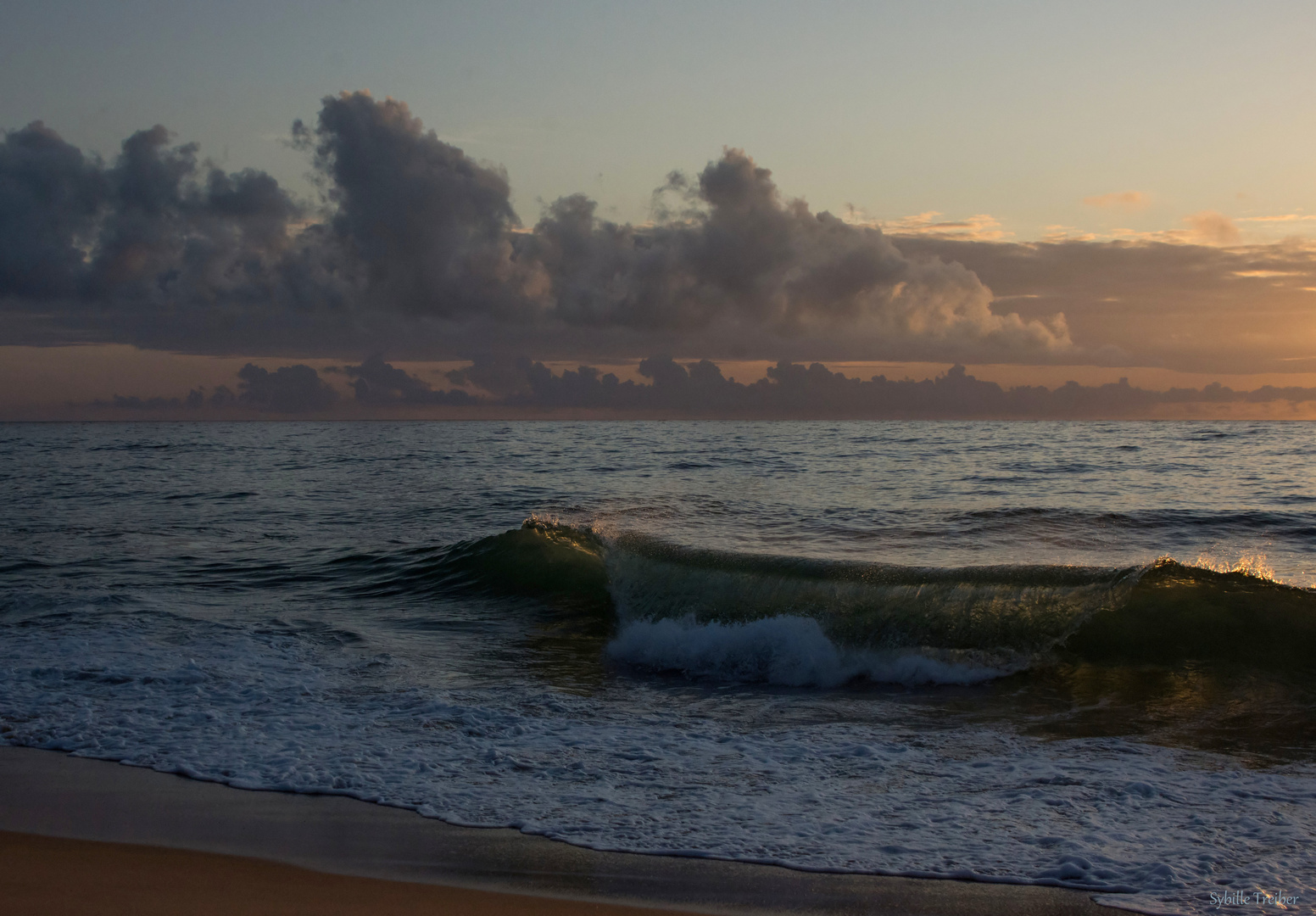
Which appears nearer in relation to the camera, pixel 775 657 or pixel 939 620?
pixel 775 657

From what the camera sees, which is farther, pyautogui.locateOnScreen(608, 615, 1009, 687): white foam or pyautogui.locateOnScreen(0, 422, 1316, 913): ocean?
pyautogui.locateOnScreen(608, 615, 1009, 687): white foam

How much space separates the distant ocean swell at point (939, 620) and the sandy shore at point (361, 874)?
4.55 m

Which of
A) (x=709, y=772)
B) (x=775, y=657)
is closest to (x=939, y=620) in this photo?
(x=775, y=657)

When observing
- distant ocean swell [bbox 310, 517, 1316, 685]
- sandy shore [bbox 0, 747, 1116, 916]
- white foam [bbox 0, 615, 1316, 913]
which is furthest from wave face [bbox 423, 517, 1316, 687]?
sandy shore [bbox 0, 747, 1116, 916]

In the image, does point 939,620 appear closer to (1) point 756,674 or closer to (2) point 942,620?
(2) point 942,620

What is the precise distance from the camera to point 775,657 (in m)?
9.28

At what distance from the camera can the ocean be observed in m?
5.02

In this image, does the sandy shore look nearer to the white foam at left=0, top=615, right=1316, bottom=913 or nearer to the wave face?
the white foam at left=0, top=615, right=1316, bottom=913

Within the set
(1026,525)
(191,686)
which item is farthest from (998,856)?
(1026,525)

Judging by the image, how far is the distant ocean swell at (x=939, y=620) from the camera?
906 cm

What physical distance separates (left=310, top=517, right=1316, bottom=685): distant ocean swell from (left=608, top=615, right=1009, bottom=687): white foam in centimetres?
2

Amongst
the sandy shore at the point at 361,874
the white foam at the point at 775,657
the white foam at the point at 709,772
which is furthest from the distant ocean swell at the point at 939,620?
the sandy shore at the point at 361,874

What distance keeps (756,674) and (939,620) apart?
89.4 inches

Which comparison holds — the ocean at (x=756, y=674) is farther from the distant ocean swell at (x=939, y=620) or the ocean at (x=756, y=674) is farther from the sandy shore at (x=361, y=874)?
the sandy shore at (x=361, y=874)
